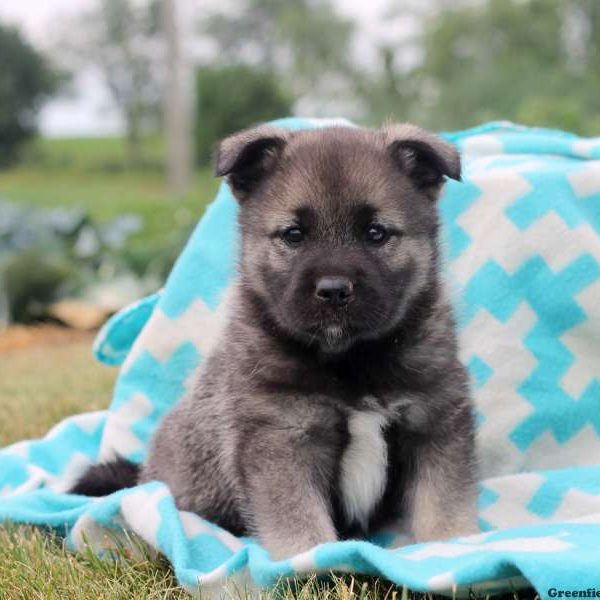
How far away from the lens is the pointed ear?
327 centimetres

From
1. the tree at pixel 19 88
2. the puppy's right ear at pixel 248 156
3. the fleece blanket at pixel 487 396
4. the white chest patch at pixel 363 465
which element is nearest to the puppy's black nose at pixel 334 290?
A: the white chest patch at pixel 363 465

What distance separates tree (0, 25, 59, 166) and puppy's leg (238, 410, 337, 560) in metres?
23.7

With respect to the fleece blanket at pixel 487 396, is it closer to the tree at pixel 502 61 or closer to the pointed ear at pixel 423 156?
the pointed ear at pixel 423 156

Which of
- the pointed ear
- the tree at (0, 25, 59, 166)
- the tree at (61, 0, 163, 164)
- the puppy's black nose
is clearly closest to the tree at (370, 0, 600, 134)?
the pointed ear

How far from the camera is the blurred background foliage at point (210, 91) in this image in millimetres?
10086

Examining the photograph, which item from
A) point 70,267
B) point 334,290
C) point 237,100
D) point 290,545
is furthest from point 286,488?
point 237,100

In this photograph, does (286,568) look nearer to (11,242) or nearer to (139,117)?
(11,242)

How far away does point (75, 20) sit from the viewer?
27344 millimetres

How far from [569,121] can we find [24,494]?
584 centimetres

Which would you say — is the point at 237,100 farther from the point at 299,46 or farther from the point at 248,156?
the point at 248,156

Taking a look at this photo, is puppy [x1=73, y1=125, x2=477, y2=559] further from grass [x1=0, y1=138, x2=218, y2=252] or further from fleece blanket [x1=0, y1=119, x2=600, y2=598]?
grass [x1=0, y1=138, x2=218, y2=252]

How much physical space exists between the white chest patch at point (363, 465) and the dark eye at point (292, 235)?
2.03 feet

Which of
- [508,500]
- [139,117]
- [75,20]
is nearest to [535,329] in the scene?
[508,500]

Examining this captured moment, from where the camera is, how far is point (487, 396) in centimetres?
412
